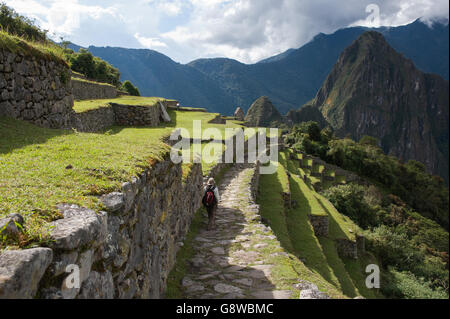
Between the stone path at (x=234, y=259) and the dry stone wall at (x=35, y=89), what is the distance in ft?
15.9

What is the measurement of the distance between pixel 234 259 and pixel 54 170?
12.2ft

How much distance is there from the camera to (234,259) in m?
5.57

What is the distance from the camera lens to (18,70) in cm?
602

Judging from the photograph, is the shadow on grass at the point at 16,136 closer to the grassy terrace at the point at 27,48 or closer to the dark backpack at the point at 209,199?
the grassy terrace at the point at 27,48

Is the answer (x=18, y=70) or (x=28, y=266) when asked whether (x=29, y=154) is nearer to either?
(x=28, y=266)

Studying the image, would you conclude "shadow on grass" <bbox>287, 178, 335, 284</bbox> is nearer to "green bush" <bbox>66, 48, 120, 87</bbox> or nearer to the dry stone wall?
the dry stone wall

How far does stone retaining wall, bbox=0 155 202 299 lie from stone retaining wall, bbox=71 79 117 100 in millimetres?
14850

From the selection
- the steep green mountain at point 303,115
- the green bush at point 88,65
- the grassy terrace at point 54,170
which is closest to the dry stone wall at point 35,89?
the grassy terrace at point 54,170

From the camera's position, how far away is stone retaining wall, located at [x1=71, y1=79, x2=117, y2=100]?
57.0 feet

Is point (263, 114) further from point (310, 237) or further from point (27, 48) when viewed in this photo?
point (27, 48)

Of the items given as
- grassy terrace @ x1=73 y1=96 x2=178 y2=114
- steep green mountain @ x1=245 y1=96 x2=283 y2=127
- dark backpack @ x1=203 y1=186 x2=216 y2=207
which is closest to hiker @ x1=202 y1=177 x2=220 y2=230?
dark backpack @ x1=203 y1=186 x2=216 y2=207

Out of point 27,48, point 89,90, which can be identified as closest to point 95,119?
point 27,48
